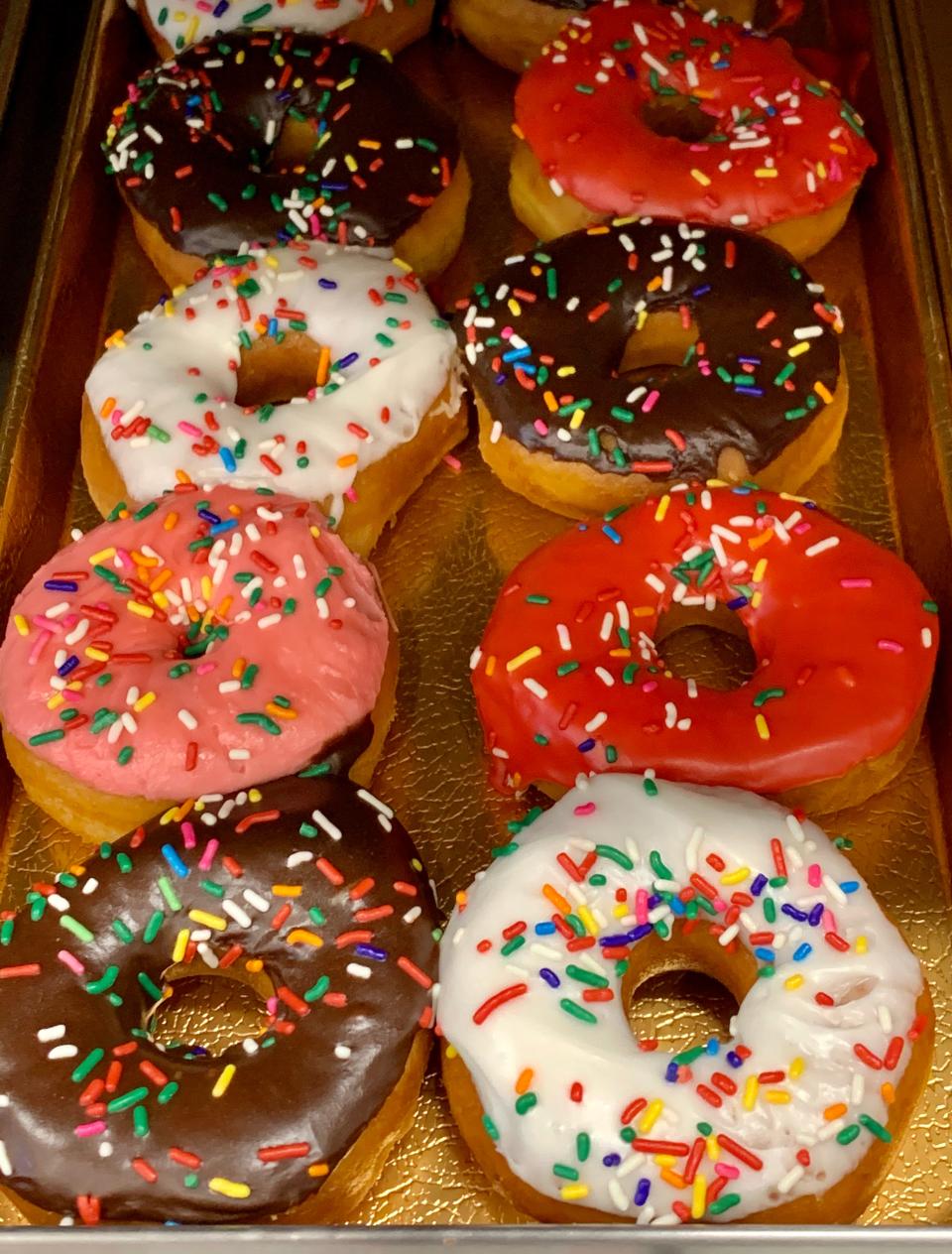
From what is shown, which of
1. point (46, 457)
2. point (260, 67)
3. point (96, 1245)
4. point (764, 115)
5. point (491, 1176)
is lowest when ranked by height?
point (491, 1176)

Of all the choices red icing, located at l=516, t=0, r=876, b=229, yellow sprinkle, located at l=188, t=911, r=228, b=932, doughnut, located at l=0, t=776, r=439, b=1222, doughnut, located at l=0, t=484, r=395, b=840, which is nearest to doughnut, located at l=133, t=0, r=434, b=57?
red icing, located at l=516, t=0, r=876, b=229

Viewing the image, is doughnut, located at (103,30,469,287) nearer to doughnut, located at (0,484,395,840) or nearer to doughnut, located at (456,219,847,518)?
doughnut, located at (456,219,847,518)

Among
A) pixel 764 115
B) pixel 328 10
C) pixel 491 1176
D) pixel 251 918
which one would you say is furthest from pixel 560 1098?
pixel 328 10

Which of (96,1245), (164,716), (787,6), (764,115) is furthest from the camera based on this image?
(787,6)

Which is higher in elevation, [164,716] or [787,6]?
[787,6]

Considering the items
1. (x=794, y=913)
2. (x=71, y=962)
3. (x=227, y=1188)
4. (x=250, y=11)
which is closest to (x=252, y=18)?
(x=250, y=11)

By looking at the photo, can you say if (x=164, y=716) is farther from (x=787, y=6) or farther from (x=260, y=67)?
(x=787, y=6)
